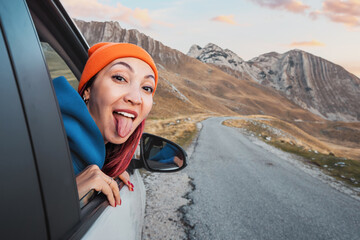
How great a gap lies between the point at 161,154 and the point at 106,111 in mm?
896

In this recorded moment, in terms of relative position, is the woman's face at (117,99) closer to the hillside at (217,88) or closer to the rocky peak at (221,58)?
the hillside at (217,88)

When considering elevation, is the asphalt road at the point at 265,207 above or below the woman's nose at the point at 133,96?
below

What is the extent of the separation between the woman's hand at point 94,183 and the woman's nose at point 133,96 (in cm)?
45

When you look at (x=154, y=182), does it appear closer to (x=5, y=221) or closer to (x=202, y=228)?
(x=202, y=228)

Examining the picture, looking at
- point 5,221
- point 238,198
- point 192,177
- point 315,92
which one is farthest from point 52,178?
point 315,92

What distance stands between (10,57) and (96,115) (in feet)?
2.45

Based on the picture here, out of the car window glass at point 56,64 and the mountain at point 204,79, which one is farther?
the mountain at point 204,79

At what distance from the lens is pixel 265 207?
3.84 m

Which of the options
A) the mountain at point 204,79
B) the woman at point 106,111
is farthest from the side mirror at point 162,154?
the mountain at point 204,79

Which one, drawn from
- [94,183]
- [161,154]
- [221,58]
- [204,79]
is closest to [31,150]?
[94,183]

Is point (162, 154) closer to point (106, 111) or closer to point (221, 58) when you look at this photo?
point (106, 111)

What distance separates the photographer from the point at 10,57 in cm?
52

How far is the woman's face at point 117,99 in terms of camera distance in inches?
48.2

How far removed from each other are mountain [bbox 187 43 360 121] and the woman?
568 feet
